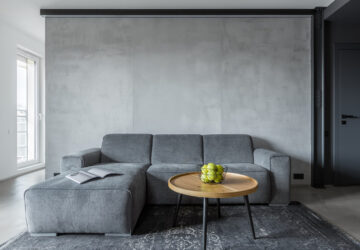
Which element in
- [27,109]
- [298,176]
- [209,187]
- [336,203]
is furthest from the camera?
[27,109]

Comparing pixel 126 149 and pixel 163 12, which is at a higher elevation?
pixel 163 12

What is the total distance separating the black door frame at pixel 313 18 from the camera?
3490mm

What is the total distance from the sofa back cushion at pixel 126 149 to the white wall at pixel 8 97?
2.16m

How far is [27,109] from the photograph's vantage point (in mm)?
4977

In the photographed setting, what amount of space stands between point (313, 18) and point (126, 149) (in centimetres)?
339

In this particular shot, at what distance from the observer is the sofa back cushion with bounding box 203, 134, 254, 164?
3143 mm

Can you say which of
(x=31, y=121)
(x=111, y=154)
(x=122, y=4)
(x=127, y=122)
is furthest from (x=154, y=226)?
(x=31, y=121)

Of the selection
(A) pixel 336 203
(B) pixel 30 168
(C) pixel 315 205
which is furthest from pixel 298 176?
(B) pixel 30 168

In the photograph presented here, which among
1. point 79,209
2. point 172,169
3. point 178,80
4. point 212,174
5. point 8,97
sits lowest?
point 79,209

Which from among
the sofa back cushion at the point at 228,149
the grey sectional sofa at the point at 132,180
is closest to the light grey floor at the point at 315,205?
the grey sectional sofa at the point at 132,180

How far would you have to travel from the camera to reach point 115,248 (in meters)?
1.78

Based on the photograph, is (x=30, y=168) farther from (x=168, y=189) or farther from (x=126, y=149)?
(x=168, y=189)

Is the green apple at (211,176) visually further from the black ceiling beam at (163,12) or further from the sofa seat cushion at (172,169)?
the black ceiling beam at (163,12)

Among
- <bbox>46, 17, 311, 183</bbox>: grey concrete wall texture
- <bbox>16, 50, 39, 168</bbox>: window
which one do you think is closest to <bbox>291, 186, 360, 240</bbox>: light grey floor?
<bbox>46, 17, 311, 183</bbox>: grey concrete wall texture
